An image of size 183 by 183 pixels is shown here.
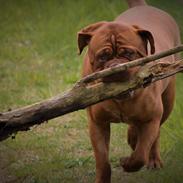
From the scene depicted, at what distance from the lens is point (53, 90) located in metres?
9.45

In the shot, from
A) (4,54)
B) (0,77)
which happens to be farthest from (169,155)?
(4,54)

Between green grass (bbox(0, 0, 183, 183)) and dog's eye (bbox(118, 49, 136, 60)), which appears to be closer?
dog's eye (bbox(118, 49, 136, 60))

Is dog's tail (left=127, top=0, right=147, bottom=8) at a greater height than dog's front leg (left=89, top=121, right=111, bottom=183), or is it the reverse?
dog's tail (left=127, top=0, right=147, bottom=8)

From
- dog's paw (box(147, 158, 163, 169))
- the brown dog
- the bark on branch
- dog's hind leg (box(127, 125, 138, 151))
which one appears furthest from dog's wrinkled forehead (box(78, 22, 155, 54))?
dog's paw (box(147, 158, 163, 169))

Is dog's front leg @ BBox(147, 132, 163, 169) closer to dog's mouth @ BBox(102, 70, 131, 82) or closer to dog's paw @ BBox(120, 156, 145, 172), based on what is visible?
dog's paw @ BBox(120, 156, 145, 172)

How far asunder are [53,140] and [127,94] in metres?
2.61

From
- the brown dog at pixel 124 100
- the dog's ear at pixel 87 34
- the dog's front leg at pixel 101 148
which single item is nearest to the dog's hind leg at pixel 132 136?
the brown dog at pixel 124 100

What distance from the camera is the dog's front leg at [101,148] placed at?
639 cm

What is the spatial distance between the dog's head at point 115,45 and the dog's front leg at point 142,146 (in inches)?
26.4

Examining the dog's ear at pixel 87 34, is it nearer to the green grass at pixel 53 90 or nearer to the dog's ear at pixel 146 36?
the dog's ear at pixel 146 36

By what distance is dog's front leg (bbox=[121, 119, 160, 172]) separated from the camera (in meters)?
6.20

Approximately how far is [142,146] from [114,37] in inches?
39.8

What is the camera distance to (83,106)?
5.36 m

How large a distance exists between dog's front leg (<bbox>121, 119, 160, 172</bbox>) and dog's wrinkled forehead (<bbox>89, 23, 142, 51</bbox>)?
0.78 m
